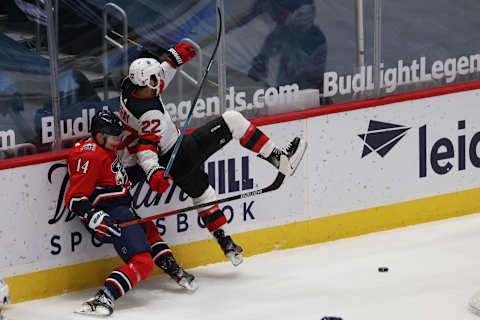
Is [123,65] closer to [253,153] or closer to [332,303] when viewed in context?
[253,153]

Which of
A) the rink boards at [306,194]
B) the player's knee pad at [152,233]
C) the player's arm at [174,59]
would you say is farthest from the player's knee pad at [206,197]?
the player's arm at [174,59]

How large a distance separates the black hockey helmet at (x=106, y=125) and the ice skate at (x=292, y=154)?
2.84 feet

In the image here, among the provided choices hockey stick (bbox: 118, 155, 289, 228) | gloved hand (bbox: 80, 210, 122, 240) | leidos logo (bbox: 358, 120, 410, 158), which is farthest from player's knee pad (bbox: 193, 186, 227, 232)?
leidos logo (bbox: 358, 120, 410, 158)

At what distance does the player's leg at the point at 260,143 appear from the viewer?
19.8 feet

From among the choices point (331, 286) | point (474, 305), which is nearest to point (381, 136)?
point (331, 286)

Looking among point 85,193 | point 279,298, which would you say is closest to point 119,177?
point 85,193

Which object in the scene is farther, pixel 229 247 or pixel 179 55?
pixel 229 247

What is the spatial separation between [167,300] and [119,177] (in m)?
0.72

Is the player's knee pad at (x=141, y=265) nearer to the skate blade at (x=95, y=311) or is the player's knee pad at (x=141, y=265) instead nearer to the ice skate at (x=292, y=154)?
the skate blade at (x=95, y=311)

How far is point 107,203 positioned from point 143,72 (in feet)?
2.38

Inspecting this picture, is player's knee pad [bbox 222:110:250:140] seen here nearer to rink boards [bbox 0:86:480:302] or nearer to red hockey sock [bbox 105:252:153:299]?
rink boards [bbox 0:86:480:302]

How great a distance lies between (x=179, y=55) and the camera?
6031 millimetres

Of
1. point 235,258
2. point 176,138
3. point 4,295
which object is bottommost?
point 4,295

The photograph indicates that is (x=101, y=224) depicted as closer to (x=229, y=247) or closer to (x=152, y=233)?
(x=152, y=233)
